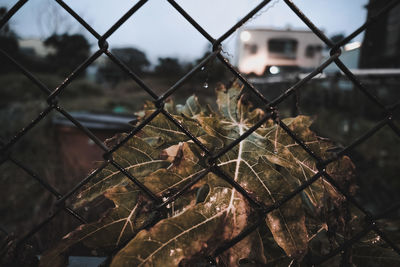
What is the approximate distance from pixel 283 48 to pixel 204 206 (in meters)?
8.79

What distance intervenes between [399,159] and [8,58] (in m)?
5.64

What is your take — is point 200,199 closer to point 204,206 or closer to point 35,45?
point 204,206

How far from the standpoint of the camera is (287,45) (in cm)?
843

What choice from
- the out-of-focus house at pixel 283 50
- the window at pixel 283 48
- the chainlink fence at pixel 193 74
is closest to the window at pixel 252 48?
the out-of-focus house at pixel 283 50

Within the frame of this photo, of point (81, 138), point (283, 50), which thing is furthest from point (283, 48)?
point (81, 138)

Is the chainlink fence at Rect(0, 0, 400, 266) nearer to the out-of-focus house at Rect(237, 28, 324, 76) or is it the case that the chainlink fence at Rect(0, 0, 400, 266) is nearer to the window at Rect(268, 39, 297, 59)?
the out-of-focus house at Rect(237, 28, 324, 76)

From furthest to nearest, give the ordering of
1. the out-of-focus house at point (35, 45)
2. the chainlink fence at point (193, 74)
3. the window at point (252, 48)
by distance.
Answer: the window at point (252, 48) < the out-of-focus house at point (35, 45) < the chainlink fence at point (193, 74)

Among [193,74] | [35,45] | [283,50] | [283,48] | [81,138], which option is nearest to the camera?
[193,74]

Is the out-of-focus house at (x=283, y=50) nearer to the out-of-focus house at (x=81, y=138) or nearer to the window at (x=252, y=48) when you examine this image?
the window at (x=252, y=48)

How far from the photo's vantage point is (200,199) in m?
0.75

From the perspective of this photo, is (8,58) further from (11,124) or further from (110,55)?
(11,124)

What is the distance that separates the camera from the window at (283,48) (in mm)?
8105

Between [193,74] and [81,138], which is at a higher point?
[81,138]

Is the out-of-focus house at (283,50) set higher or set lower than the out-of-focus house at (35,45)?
higher
